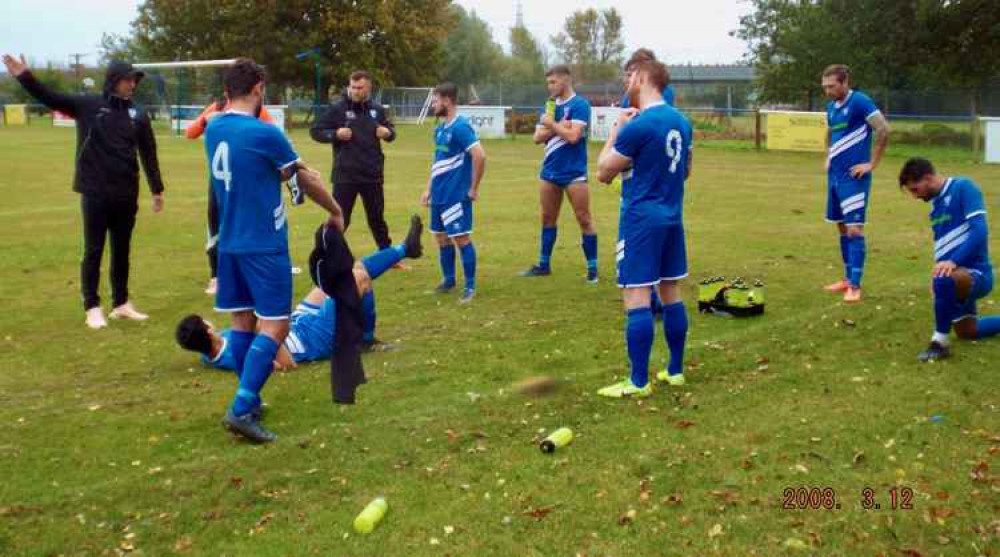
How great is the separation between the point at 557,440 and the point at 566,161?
5649 millimetres

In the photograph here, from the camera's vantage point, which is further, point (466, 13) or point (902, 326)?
point (466, 13)

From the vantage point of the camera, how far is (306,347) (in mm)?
7711

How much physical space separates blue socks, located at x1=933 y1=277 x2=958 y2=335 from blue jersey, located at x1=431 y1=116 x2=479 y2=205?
185 inches

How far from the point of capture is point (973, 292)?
7379mm

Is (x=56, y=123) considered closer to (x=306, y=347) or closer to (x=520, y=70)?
(x=520, y=70)

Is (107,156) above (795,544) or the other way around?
above

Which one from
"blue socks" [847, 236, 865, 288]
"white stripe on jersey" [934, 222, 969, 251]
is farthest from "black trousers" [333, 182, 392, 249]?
"white stripe on jersey" [934, 222, 969, 251]

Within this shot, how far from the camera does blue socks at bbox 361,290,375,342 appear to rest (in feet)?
25.9

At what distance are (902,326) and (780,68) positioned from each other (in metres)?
36.1

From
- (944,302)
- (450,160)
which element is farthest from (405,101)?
(944,302)

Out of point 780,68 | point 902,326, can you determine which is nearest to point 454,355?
point 902,326

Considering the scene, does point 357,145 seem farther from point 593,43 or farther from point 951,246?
point 593,43

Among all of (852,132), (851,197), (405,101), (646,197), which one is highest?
(405,101)

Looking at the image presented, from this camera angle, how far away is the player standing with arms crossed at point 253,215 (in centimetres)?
577
